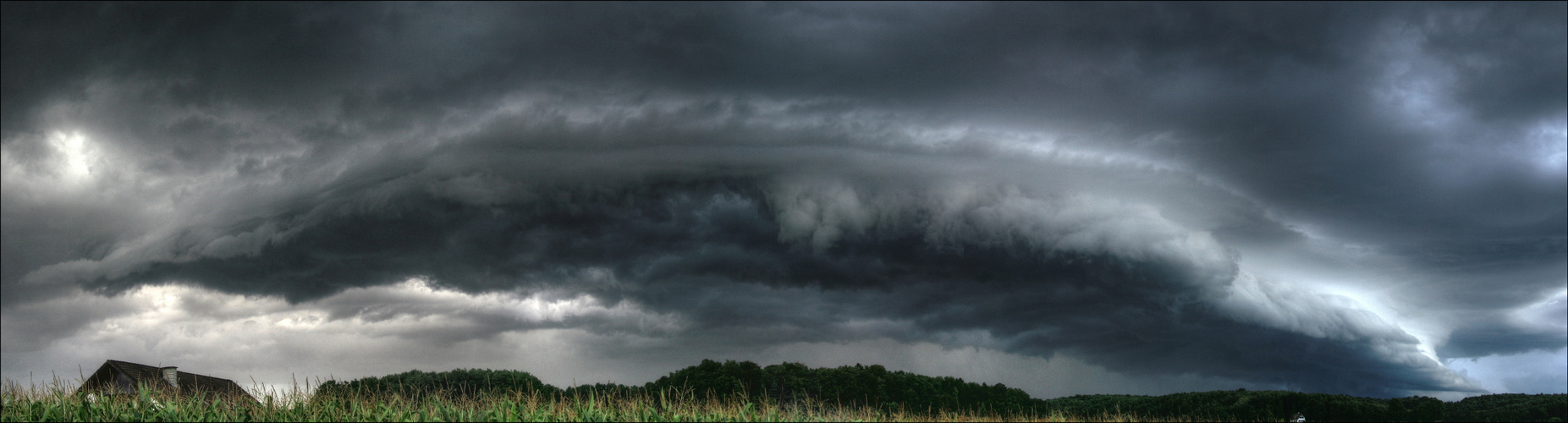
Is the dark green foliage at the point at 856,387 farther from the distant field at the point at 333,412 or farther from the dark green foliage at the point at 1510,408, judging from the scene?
the distant field at the point at 333,412

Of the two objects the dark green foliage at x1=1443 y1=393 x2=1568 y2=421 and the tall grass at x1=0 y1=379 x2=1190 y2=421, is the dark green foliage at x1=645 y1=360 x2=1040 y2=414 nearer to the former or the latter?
the dark green foliage at x1=1443 y1=393 x2=1568 y2=421

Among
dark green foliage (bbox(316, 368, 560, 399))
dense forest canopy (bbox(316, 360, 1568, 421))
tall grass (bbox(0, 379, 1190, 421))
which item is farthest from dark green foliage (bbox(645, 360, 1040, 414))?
tall grass (bbox(0, 379, 1190, 421))

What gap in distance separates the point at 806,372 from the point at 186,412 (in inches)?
1542

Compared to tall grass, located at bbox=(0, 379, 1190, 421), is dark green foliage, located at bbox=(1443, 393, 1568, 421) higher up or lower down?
lower down

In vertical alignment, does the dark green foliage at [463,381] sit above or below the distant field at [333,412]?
below

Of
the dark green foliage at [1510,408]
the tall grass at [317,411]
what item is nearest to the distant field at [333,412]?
the tall grass at [317,411]

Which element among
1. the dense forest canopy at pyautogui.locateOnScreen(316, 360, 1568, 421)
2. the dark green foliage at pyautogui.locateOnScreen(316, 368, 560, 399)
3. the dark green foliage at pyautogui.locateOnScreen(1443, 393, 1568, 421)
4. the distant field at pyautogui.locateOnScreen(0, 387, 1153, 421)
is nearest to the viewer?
the distant field at pyautogui.locateOnScreen(0, 387, 1153, 421)

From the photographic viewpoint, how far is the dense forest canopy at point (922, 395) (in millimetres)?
39562

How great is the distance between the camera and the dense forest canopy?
39.6 metres

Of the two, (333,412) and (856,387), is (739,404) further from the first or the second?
(856,387)

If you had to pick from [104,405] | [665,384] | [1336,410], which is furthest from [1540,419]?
[104,405]

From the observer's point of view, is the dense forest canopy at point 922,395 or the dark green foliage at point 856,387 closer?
the dense forest canopy at point 922,395

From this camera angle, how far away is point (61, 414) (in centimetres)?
1884

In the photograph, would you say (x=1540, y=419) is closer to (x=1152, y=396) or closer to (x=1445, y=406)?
(x=1445, y=406)
